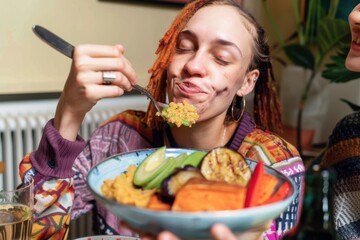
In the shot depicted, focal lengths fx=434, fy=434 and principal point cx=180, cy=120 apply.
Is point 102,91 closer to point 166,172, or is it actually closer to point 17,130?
point 166,172

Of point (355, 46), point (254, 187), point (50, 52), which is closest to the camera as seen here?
point (254, 187)

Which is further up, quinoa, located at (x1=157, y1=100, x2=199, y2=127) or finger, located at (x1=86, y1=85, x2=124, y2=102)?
finger, located at (x1=86, y1=85, x2=124, y2=102)

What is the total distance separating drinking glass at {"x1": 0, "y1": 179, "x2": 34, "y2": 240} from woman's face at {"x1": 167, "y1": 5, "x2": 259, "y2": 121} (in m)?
0.42

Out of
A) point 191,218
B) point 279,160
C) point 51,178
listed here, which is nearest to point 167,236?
point 191,218

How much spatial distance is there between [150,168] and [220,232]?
8.2 inches

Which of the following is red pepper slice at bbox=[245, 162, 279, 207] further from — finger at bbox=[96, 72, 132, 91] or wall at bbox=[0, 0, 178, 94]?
wall at bbox=[0, 0, 178, 94]

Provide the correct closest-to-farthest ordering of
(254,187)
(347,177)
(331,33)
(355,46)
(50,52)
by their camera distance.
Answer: (254,187)
(355,46)
(347,177)
(50,52)
(331,33)

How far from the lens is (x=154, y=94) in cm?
121

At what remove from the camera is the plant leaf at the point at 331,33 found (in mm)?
2359

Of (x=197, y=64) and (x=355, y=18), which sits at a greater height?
(x=355, y=18)

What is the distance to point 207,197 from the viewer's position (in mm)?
549

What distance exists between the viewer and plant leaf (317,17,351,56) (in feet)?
7.74

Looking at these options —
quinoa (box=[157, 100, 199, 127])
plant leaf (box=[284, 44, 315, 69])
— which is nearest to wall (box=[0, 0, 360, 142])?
plant leaf (box=[284, 44, 315, 69])

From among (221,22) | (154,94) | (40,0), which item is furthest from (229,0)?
(40,0)
